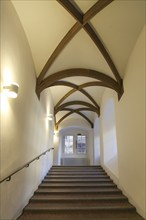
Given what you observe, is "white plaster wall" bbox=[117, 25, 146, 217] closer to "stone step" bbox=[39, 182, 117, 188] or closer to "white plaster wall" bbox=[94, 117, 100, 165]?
"stone step" bbox=[39, 182, 117, 188]

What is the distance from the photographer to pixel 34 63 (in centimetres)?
394

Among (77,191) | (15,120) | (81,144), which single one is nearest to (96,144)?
(81,144)

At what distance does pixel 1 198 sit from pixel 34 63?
9.37 ft

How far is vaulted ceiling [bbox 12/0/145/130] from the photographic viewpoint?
2.84 m

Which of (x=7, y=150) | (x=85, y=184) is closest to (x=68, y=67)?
(x=7, y=150)

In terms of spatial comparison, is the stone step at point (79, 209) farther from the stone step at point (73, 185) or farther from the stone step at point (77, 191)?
the stone step at point (73, 185)

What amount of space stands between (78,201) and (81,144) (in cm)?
697

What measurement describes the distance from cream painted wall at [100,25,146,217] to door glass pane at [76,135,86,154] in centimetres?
615

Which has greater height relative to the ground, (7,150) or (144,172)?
(7,150)

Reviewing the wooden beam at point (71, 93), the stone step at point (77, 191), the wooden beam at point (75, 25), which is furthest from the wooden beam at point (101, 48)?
the stone step at point (77, 191)

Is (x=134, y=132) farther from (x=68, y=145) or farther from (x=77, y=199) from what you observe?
(x=68, y=145)

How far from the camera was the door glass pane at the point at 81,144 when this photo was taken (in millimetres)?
10336

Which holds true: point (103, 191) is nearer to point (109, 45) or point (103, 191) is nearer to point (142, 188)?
point (142, 188)

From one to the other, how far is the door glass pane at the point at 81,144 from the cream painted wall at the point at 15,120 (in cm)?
683
